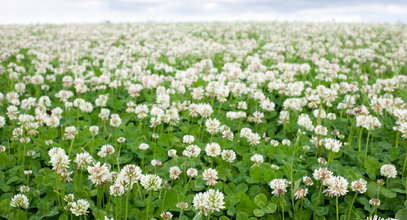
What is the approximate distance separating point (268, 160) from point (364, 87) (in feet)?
7.72

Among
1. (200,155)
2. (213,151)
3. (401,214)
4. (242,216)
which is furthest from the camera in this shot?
(200,155)

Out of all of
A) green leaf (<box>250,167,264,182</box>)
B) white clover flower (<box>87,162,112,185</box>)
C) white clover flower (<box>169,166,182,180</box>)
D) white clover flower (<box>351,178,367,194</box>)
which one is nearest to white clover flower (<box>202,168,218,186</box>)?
white clover flower (<box>169,166,182,180</box>)

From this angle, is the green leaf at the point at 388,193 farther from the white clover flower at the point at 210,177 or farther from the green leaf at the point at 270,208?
the white clover flower at the point at 210,177

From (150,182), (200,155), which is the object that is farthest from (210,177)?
(200,155)

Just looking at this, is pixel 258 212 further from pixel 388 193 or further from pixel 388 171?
pixel 388 171

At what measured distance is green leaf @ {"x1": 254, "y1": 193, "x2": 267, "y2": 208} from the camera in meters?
2.45

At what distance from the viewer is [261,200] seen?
2.47 meters

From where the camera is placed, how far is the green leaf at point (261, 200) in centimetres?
245

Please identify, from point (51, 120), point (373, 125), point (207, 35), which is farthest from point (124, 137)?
point (207, 35)

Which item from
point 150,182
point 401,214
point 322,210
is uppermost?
point 150,182

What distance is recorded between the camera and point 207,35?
36.3 ft

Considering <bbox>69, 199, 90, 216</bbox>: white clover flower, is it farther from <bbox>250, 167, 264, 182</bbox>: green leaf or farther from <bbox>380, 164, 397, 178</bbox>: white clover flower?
<bbox>380, 164, 397, 178</bbox>: white clover flower

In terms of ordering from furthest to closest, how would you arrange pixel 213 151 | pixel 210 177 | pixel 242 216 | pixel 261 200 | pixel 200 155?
pixel 200 155 → pixel 213 151 → pixel 210 177 → pixel 261 200 → pixel 242 216

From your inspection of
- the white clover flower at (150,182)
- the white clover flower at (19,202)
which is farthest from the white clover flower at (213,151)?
the white clover flower at (19,202)
